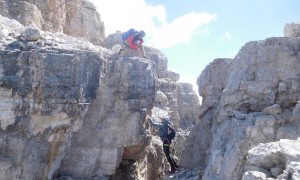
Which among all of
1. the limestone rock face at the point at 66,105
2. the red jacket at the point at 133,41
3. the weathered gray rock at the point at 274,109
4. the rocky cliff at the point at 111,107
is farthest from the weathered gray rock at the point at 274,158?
the red jacket at the point at 133,41

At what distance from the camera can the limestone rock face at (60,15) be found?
19438 mm

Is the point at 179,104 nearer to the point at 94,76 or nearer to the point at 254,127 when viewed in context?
the point at 94,76

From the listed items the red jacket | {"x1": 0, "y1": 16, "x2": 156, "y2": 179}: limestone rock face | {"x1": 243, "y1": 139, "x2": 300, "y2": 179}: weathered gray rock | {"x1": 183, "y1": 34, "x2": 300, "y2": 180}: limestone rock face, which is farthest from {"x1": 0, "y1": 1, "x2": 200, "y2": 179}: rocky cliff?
{"x1": 243, "y1": 139, "x2": 300, "y2": 179}: weathered gray rock

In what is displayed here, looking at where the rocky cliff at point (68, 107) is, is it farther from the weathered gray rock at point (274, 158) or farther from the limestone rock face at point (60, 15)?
the weathered gray rock at point (274, 158)

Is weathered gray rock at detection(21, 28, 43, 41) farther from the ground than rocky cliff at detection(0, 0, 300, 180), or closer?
farther from the ground

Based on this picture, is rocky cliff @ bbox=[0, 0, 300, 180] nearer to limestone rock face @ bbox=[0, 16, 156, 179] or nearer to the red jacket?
limestone rock face @ bbox=[0, 16, 156, 179]

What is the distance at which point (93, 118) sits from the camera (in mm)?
15969

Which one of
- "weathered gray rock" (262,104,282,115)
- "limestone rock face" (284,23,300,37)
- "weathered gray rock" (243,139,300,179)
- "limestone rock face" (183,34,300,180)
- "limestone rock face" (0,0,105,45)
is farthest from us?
"limestone rock face" (0,0,105,45)

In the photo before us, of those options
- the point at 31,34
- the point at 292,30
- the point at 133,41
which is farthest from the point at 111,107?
the point at 292,30

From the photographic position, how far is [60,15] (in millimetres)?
24578

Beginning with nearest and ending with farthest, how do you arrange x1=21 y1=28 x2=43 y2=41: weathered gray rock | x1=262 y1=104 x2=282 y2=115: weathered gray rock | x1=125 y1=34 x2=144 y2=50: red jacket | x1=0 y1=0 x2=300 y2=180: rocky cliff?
1. x1=262 y1=104 x2=282 y2=115: weathered gray rock
2. x1=0 y1=0 x2=300 y2=180: rocky cliff
3. x1=21 y1=28 x2=43 y2=41: weathered gray rock
4. x1=125 y1=34 x2=144 y2=50: red jacket

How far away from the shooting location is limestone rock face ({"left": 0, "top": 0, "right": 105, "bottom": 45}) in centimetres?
1944

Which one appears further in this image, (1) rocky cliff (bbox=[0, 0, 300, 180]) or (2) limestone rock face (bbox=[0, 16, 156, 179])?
(2) limestone rock face (bbox=[0, 16, 156, 179])

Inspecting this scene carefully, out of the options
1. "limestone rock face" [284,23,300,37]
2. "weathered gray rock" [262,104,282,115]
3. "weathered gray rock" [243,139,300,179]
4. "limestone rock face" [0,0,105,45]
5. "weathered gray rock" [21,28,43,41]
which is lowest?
"weathered gray rock" [243,139,300,179]
